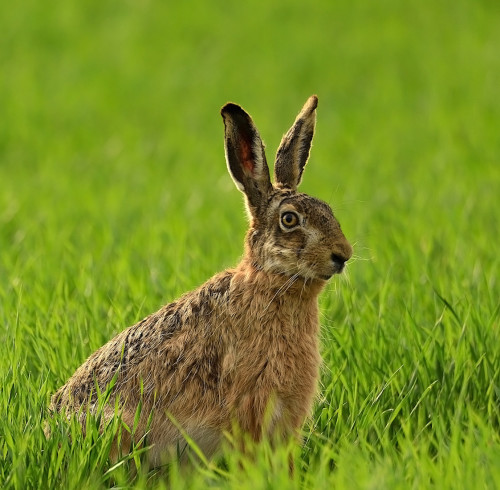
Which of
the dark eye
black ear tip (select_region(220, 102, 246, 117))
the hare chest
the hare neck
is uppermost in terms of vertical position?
black ear tip (select_region(220, 102, 246, 117))

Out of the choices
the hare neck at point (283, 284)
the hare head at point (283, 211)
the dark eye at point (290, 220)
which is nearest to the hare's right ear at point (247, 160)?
the hare head at point (283, 211)

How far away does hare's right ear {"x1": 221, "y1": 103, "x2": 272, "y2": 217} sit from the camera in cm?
445

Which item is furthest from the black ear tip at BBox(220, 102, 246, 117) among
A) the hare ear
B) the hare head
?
the hare ear

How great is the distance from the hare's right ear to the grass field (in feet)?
3.14

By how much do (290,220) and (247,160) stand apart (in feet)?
1.21

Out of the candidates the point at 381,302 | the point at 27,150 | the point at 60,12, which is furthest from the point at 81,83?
the point at 381,302

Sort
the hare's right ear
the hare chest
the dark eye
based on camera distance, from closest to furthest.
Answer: the hare chest → the dark eye → the hare's right ear

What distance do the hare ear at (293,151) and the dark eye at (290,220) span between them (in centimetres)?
35

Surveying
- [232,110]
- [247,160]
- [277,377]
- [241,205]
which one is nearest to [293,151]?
[247,160]

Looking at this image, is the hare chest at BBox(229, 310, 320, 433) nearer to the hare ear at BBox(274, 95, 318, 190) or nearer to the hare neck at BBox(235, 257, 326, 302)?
the hare neck at BBox(235, 257, 326, 302)

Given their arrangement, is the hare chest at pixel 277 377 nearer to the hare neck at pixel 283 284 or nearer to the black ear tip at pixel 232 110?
the hare neck at pixel 283 284

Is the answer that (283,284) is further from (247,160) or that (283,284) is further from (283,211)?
(247,160)

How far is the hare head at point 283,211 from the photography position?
4215mm

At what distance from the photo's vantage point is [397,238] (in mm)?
7348
